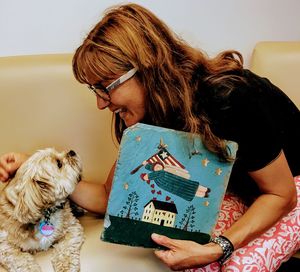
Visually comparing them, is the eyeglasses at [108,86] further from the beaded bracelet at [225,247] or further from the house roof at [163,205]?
the beaded bracelet at [225,247]

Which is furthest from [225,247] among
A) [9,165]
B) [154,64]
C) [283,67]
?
[283,67]

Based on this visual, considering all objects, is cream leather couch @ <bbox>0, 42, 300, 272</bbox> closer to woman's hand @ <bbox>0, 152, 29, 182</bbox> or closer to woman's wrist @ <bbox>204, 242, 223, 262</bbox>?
woman's hand @ <bbox>0, 152, 29, 182</bbox>

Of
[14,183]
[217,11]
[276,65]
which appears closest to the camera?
[14,183]

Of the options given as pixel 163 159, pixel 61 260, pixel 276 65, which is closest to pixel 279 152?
pixel 163 159

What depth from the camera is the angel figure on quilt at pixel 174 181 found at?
1.13 m

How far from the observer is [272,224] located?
121cm

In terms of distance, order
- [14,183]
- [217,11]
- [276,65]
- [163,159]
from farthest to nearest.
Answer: [217,11], [276,65], [14,183], [163,159]

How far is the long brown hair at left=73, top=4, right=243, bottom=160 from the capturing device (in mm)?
1095

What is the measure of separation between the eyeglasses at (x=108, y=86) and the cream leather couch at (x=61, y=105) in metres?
0.47

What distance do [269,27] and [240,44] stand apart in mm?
140

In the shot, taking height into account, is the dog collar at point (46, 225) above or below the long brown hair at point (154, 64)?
below

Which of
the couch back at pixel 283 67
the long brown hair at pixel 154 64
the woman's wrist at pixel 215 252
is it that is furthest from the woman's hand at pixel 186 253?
the couch back at pixel 283 67

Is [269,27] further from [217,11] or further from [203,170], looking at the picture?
[203,170]

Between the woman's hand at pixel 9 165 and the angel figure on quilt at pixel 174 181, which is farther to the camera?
the woman's hand at pixel 9 165
